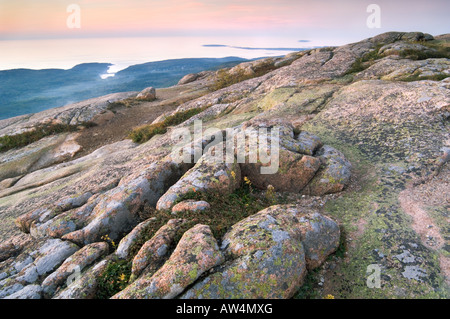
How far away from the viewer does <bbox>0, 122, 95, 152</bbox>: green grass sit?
128 ft

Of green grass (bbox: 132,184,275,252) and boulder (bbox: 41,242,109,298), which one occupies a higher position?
green grass (bbox: 132,184,275,252)

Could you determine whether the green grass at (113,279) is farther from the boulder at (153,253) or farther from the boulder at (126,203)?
the boulder at (126,203)

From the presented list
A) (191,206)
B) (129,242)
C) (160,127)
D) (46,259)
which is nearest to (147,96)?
(160,127)

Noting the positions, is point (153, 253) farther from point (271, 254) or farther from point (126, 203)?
point (126, 203)

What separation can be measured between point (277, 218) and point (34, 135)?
47005 millimetres

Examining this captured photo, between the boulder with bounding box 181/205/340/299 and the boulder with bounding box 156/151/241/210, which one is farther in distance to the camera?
the boulder with bounding box 156/151/241/210

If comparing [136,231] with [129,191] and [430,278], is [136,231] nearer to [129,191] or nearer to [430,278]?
[129,191]

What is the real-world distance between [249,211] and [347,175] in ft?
18.7

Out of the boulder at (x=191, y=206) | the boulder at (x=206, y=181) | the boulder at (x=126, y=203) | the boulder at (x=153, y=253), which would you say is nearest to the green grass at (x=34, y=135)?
the boulder at (x=126, y=203)

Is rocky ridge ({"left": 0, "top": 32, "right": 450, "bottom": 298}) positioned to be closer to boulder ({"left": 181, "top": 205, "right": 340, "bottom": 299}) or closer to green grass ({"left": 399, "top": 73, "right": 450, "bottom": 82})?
boulder ({"left": 181, "top": 205, "right": 340, "bottom": 299})

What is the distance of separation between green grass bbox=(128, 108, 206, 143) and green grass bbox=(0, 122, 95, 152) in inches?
684

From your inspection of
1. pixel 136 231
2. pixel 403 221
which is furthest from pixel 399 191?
pixel 136 231

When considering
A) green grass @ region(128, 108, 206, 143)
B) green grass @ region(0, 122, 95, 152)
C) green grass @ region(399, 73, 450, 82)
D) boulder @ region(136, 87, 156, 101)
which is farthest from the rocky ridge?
boulder @ region(136, 87, 156, 101)

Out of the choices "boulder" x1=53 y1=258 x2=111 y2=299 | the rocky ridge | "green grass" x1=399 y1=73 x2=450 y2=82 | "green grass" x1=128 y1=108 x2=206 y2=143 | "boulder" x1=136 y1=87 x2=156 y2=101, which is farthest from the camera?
"boulder" x1=136 y1=87 x2=156 y2=101
